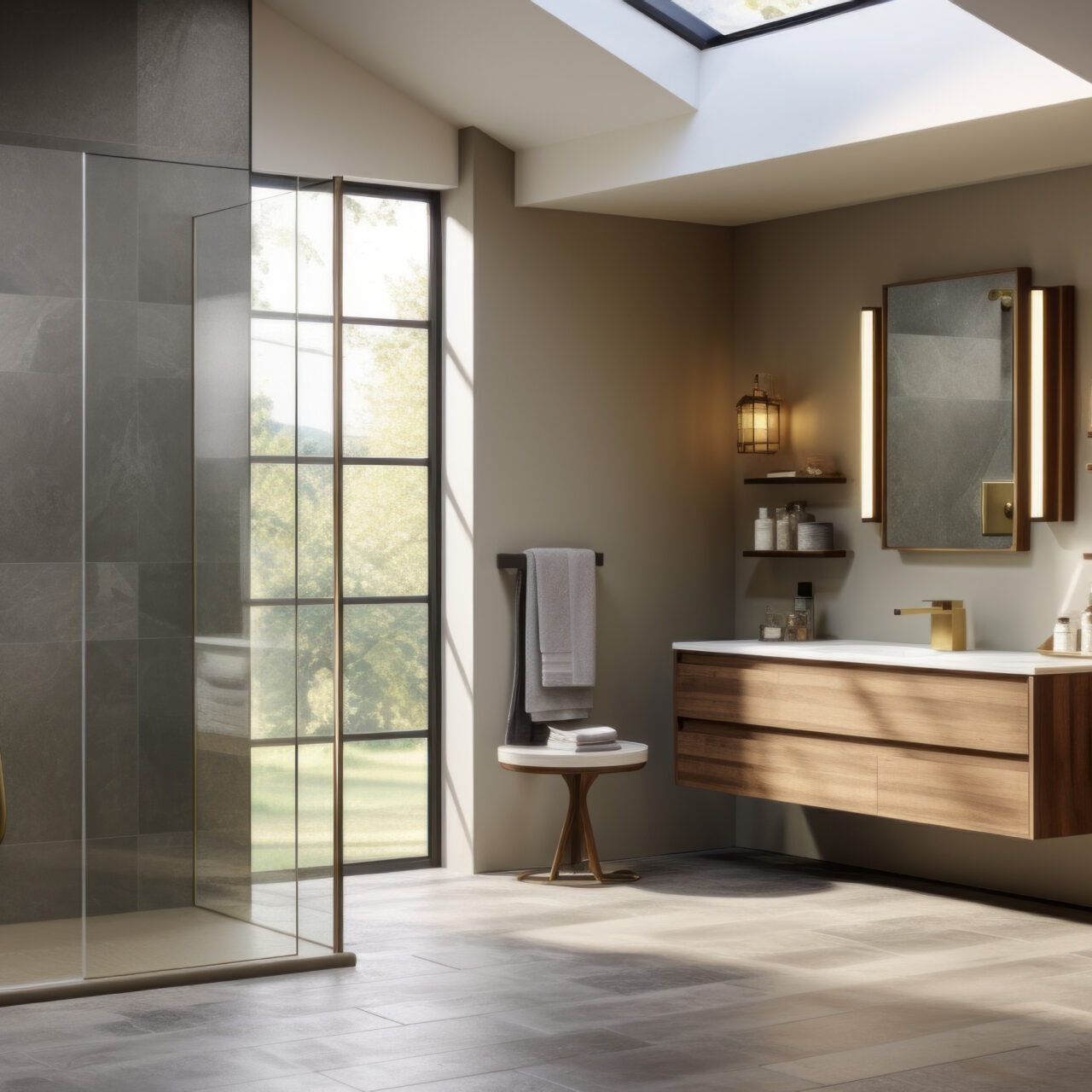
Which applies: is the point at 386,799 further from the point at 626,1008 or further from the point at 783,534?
the point at 626,1008

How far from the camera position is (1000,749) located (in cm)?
458

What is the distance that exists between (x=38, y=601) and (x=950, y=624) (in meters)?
2.83

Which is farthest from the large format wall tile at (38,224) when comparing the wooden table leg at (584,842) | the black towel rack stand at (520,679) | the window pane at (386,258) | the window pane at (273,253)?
the wooden table leg at (584,842)

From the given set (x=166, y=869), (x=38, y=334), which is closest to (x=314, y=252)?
(x=38, y=334)

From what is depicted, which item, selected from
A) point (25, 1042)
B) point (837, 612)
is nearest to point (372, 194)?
point (837, 612)

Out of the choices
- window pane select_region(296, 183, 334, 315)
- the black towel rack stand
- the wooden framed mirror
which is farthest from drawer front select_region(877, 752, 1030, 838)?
window pane select_region(296, 183, 334, 315)

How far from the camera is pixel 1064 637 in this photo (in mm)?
4871

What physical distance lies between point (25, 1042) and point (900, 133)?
10.9ft

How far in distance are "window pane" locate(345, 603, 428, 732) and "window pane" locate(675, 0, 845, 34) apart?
224 centimetres

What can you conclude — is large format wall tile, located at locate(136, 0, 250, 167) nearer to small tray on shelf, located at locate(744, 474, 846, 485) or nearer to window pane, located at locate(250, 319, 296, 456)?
window pane, located at locate(250, 319, 296, 456)

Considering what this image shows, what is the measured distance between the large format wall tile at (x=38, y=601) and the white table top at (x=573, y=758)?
1.69m

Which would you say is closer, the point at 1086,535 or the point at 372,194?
the point at 1086,535

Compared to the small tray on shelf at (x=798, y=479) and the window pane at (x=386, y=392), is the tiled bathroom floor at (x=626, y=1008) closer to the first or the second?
the small tray on shelf at (x=798, y=479)

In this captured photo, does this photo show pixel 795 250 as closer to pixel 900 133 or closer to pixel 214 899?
pixel 900 133
